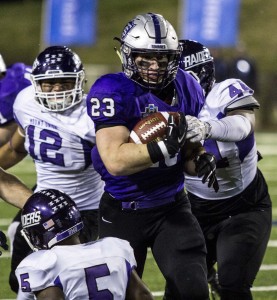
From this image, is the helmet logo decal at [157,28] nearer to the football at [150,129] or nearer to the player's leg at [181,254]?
the football at [150,129]

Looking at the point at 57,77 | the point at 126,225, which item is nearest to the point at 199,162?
the point at 126,225

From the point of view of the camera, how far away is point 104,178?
4.25 meters

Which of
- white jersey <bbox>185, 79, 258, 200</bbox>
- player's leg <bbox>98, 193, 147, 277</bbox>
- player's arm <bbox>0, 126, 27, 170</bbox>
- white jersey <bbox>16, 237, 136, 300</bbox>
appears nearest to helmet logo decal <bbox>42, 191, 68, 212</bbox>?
white jersey <bbox>16, 237, 136, 300</bbox>

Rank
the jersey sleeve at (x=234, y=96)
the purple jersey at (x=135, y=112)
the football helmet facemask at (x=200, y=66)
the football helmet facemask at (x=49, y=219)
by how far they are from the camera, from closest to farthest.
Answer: the football helmet facemask at (x=49, y=219)
the purple jersey at (x=135, y=112)
the jersey sleeve at (x=234, y=96)
the football helmet facemask at (x=200, y=66)

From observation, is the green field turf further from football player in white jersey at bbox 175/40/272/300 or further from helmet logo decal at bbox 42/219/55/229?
helmet logo decal at bbox 42/219/55/229

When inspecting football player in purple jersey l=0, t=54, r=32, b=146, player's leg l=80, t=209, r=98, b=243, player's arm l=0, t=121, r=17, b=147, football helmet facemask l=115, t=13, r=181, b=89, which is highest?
football helmet facemask l=115, t=13, r=181, b=89

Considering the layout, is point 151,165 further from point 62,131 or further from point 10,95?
point 10,95

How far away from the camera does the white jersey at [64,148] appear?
485cm

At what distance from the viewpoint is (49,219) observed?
3.65m

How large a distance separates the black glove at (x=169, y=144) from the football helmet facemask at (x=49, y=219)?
0.39 m

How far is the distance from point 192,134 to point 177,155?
0.25m

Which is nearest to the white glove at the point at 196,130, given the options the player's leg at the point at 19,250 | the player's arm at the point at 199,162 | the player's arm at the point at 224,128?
the player's arm at the point at 224,128

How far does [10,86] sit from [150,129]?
247 centimetres

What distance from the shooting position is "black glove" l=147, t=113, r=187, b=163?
12.4 feet
